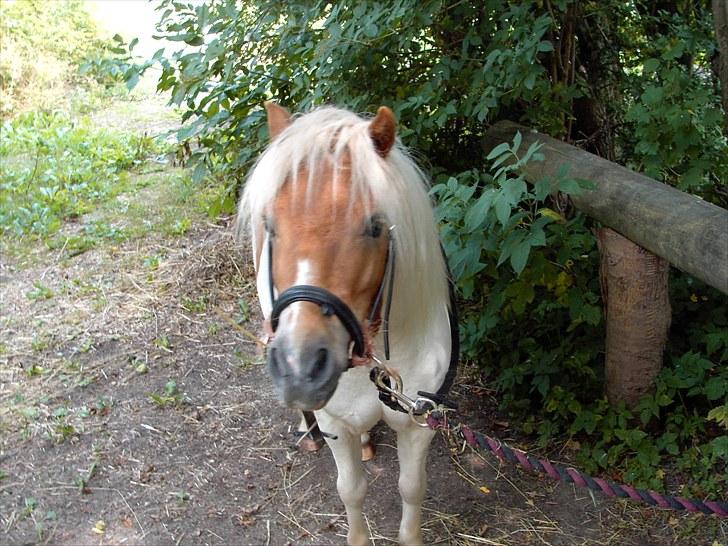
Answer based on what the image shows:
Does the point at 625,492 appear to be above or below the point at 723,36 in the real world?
below

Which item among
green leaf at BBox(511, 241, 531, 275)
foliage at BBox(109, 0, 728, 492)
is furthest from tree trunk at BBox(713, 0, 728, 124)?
green leaf at BBox(511, 241, 531, 275)

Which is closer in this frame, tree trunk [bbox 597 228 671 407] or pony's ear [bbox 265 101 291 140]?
pony's ear [bbox 265 101 291 140]

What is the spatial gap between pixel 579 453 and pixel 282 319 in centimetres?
198

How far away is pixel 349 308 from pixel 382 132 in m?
0.50

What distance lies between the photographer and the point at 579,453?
304 centimetres

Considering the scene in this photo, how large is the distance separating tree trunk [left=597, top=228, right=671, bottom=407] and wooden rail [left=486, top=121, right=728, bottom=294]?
7.9 inches

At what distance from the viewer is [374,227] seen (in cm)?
172

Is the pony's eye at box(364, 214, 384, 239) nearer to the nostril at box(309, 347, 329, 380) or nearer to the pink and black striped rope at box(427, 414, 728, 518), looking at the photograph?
the nostril at box(309, 347, 329, 380)

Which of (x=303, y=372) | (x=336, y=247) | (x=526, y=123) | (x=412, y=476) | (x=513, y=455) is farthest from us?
(x=526, y=123)

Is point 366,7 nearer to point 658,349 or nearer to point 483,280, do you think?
point 483,280

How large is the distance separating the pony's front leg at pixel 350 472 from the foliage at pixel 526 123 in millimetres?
724

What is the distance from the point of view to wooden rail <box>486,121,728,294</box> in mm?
1972

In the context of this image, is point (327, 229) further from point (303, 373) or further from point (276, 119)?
point (276, 119)

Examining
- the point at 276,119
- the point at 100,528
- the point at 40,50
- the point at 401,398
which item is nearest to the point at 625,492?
the point at 401,398
